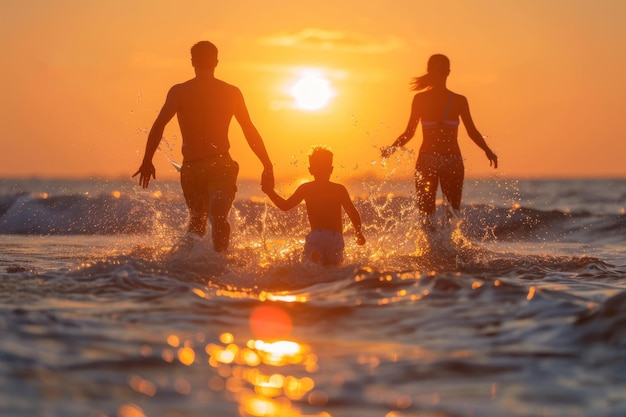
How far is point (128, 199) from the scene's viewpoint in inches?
965

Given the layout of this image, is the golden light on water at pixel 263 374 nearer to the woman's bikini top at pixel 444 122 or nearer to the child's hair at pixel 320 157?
the child's hair at pixel 320 157

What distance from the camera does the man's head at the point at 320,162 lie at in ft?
29.9

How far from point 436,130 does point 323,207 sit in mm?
2033

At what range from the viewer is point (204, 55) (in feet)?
29.7

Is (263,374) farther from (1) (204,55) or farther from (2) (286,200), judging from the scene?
(1) (204,55)

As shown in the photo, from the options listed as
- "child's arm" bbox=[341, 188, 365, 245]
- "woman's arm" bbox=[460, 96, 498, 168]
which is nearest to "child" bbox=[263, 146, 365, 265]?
"child's arm" bbox=[341, 188, 365, 245]

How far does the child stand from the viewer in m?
8.93

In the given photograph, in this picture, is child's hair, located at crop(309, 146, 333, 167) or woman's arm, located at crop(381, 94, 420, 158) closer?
child's hair, located at crop(309, 146, 333, 167)

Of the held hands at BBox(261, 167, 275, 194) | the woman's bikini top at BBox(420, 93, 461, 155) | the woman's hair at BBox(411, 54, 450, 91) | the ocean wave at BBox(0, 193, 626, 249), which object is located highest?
the woman's hair at BBox(411, 54, 450, 91)

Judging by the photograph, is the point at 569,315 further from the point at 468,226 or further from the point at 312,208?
the point at 468,226

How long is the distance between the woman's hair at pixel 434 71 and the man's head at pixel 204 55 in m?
2.57

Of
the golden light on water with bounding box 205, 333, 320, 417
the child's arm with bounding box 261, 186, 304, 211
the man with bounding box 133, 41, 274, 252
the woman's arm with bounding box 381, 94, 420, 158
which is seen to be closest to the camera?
the golden light on water with bounding box 205, 333, 320, 417

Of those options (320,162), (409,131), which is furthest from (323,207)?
(409,131)

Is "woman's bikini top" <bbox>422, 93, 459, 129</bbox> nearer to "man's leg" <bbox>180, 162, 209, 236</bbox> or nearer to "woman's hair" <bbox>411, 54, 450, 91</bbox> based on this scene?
"woman's hair" <bbox>411, 54, 450, 91</bbox>
